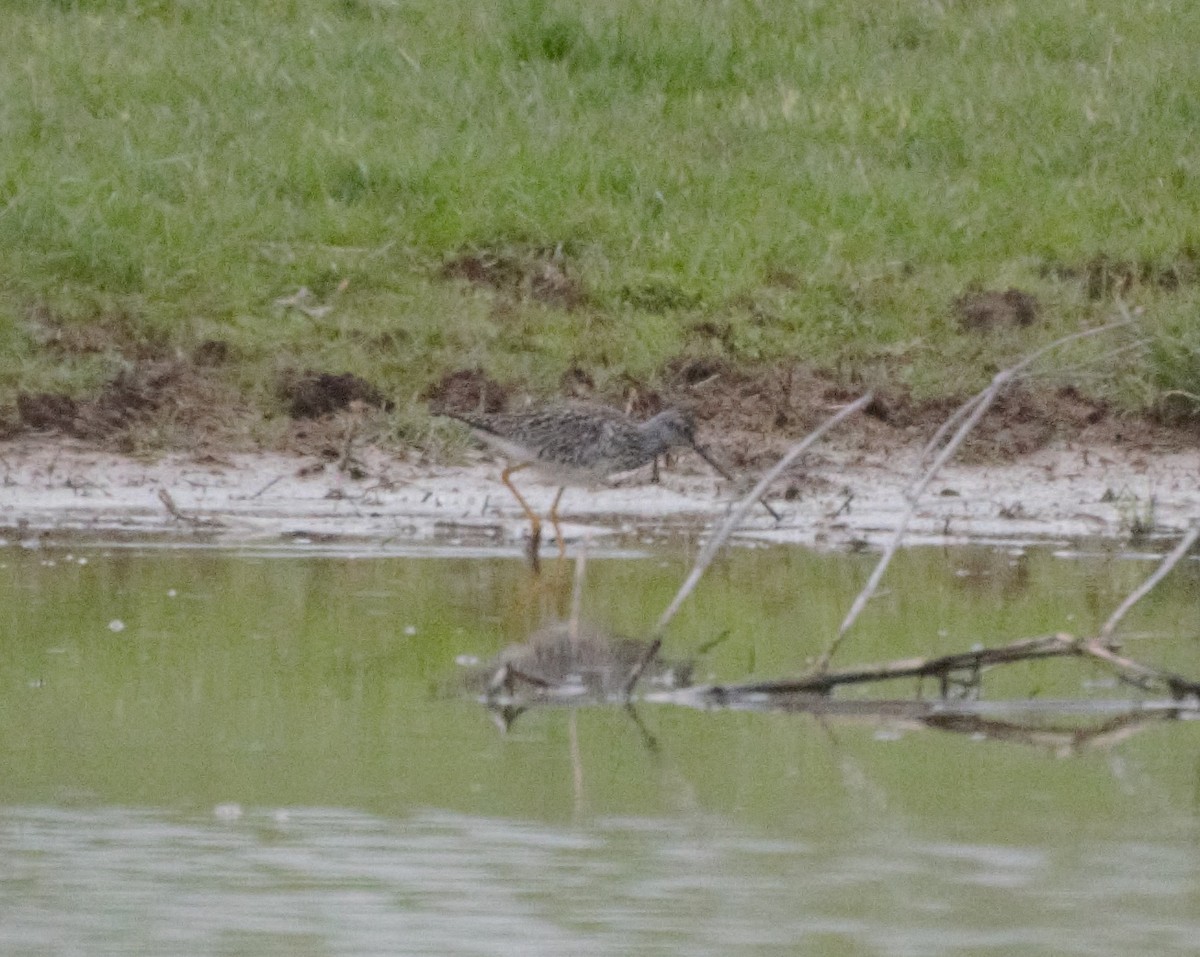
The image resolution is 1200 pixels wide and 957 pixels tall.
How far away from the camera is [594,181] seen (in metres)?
12.5

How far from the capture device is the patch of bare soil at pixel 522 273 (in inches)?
467

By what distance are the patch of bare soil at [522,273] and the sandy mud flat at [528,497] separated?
3.54 feet

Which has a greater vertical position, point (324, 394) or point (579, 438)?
point (579, 438)

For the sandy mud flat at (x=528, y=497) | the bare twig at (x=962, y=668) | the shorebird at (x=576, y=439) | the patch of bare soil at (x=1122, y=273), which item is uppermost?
the bare twig at (x=962, y=668)

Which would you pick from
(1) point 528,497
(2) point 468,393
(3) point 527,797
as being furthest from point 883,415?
(3) point 527,797

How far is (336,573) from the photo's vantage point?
27.8 feet

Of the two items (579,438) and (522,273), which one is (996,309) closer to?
(522,273)

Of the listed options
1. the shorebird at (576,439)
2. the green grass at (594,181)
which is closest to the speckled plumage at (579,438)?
the shorebird at (576,439)

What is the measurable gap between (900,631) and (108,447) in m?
4.00

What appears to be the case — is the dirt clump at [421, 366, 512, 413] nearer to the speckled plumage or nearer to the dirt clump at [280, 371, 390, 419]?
the dirt clump at [280, 371, 390, 419]

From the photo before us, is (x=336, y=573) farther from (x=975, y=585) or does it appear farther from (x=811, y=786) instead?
(x=811, y=786)

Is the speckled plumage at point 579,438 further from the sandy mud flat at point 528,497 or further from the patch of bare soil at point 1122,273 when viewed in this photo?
the patch of bare soil at point 1122,273

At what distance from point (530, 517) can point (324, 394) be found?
1.43 m

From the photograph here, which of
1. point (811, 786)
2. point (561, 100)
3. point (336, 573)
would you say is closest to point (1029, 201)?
point (561, 100)
